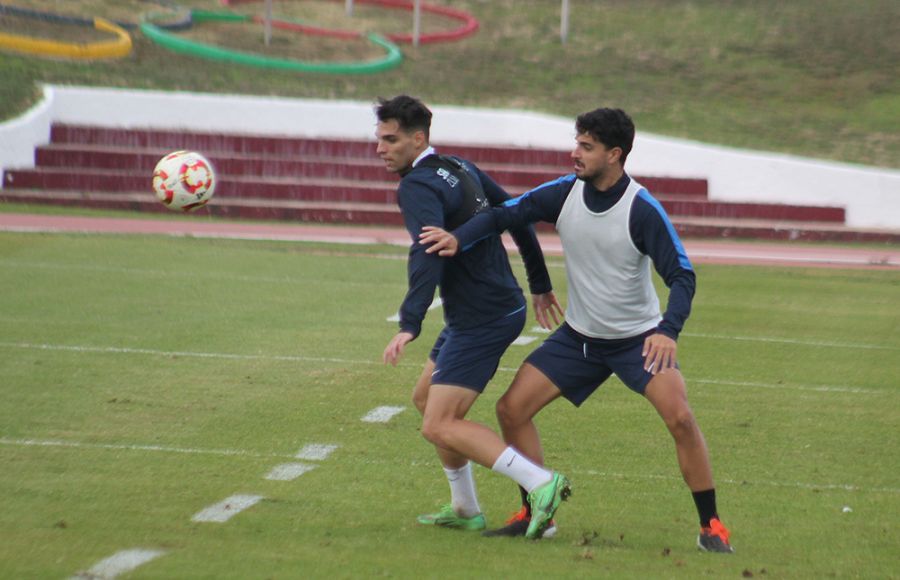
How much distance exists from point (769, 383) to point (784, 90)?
23.2m

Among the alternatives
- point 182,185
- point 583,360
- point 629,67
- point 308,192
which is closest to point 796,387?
point 583,360

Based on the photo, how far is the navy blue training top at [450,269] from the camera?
644 cm

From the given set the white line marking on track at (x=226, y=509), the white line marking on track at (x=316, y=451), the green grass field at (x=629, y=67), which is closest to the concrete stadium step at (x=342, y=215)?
the green grass field at (x=629, y=67)

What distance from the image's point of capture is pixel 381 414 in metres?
9.45

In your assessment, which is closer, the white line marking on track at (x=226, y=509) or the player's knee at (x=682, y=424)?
the player's knee at (x=682, y=424)

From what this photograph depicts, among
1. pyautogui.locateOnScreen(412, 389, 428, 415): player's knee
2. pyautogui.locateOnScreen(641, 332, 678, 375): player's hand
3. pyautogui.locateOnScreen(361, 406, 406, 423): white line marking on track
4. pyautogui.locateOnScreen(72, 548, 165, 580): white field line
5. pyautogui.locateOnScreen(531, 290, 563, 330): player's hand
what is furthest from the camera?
pyautogui.locateOnScreen(361, 406, 406, 423): white line marking on track

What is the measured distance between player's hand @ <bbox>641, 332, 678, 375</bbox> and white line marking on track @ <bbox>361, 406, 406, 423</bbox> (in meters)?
3.31

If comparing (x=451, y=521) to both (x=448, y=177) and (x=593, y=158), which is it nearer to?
(x=448, y=177)

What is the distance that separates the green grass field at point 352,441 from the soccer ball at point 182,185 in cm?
124

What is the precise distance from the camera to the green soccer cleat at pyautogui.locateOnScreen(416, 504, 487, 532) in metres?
6.78

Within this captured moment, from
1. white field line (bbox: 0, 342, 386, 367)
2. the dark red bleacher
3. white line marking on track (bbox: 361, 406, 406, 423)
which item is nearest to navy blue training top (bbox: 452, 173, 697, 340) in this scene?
white line marking on track (bbox: 361, 406, 406, 423)

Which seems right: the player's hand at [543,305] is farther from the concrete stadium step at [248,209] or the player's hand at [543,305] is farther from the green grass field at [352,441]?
the concrete stadium step at [248,209]

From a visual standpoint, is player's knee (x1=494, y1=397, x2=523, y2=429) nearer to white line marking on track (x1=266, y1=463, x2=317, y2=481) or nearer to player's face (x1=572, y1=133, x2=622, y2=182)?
player's face (x1=572, y1=133, x2=622, y2=182)

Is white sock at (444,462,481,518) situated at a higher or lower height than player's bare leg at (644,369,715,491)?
lower
